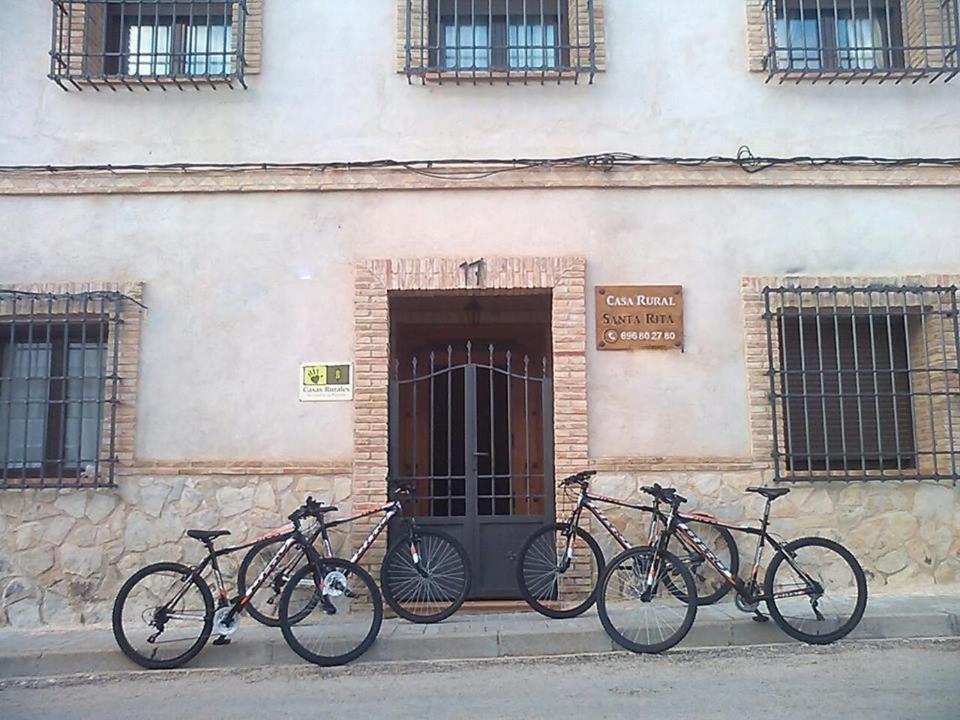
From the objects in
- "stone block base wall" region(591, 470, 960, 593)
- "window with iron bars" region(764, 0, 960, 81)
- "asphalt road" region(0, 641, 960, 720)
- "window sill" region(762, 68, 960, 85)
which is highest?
"window with iron bars" region(764, 0, 960, 81)

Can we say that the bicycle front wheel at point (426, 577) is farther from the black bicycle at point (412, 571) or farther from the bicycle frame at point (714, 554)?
the bicycle frame at point (714, 554)

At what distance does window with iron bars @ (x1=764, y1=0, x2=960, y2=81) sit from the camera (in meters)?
8.02

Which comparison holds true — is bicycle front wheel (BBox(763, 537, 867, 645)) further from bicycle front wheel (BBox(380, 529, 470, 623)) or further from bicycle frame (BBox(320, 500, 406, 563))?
bicycle frame (BBox(320, 500, 406, 563))

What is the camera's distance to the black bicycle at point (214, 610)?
6297 millimetres

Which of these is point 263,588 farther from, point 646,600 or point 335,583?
point 646,600

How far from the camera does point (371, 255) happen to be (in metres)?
7.85

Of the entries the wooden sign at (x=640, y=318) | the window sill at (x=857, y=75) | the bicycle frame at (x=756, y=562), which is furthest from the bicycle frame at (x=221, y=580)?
the window sill at (x=857, y=75)

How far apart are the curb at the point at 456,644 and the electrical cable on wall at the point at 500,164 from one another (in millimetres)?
3628

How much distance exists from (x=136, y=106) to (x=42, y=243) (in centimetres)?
139

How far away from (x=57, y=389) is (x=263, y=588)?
2.53 metres

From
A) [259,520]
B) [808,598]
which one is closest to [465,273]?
[259,520]

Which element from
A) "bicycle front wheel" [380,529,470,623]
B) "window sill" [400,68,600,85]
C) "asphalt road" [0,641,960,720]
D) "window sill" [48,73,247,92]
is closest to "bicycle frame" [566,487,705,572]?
"bicycle front wheel" [380,529,470,623]

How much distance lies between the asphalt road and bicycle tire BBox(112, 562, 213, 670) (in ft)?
0.44

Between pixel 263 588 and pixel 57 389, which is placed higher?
pixel 57 389
